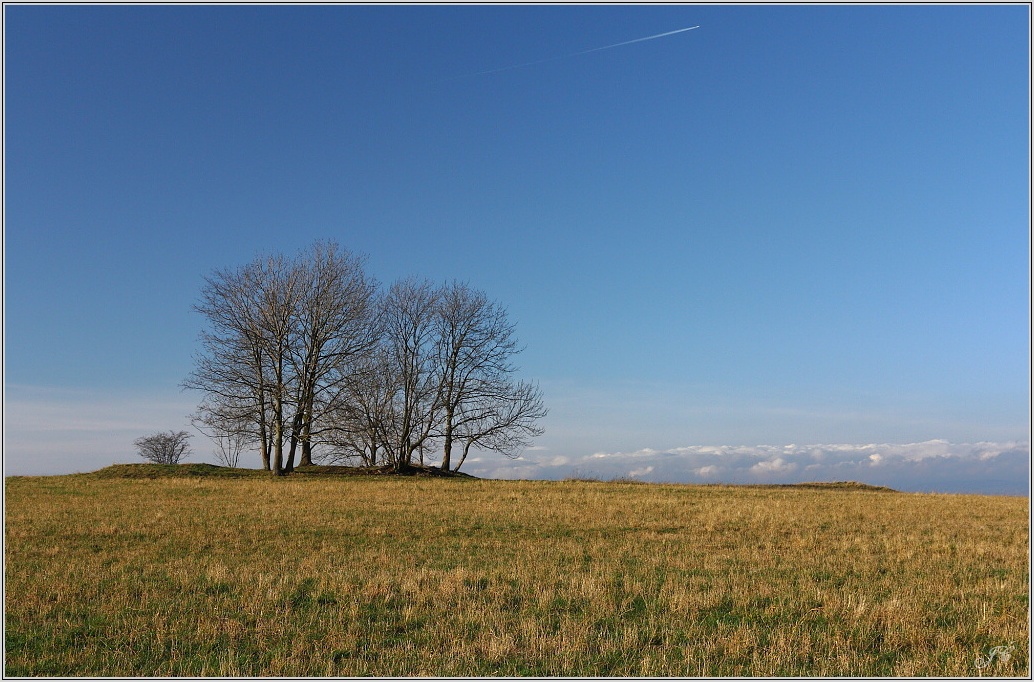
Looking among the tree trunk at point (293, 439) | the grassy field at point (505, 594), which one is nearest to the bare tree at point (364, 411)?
the tree trunk at point (293, 439)

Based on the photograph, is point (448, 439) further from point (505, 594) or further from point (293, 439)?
point (505, 594)

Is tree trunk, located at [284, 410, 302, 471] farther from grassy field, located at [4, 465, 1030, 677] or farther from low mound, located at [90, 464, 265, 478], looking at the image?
grassy field, located at [4, 465, 1030, 677]

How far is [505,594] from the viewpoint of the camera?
36.0 ft

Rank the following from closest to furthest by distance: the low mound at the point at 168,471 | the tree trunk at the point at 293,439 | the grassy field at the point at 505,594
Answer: the grassy field at the point at 505,594 → the low mound at the point at 168,471 → the tree trunk at the point at 293,439

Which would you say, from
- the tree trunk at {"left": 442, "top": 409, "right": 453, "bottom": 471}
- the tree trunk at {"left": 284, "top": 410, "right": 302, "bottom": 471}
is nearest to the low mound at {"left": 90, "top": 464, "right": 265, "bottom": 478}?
the tree trunk at {"left": 284, "top": 410, "right": 302, "bottom": 471}

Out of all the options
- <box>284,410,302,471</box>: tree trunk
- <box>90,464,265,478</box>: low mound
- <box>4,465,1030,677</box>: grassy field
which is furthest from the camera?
<box>284,410,302,471</box>: tree trunk

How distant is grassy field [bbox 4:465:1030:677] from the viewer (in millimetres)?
8117

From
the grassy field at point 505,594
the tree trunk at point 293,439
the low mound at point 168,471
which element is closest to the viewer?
the grassy field at point 505,594

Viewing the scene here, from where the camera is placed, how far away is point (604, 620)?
9.62 m

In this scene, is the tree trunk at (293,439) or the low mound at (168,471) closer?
the low mound at (168,471)

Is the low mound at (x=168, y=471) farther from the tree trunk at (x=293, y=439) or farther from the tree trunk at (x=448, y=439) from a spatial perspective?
the tree trunk at (x=448, y=439)

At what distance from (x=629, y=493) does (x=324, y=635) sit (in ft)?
81.4

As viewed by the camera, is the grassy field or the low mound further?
the low mound

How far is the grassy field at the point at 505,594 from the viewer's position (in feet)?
26.6
